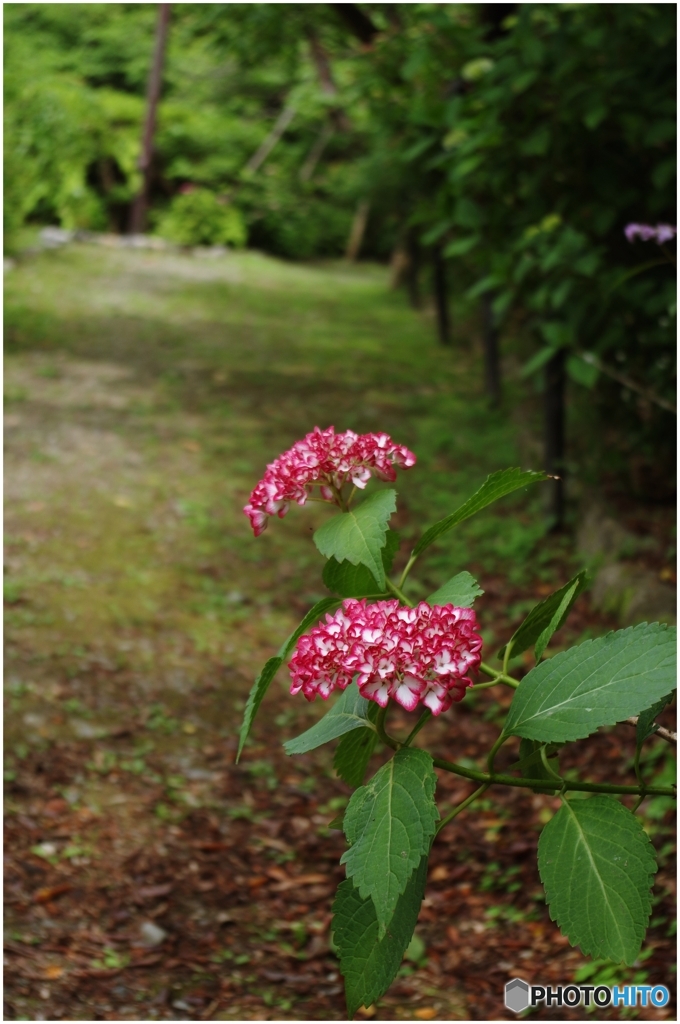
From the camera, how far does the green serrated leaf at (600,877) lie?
1.05 m

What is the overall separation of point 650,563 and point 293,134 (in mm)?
13953

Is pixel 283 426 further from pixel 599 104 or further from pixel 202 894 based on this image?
pixel 202 894

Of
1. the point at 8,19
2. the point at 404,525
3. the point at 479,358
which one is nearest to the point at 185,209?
the point at 8,19

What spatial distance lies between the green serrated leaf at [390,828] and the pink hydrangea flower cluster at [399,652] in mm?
75

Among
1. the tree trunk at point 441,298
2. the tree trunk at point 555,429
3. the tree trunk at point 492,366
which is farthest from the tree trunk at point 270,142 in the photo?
the tree trunk at point 555,429

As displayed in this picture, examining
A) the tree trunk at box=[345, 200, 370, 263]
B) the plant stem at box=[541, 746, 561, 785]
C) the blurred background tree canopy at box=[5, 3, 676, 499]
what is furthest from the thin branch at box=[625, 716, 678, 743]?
the tree trunk at box=[345, 200, 370, 263]

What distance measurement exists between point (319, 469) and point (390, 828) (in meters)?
0.44

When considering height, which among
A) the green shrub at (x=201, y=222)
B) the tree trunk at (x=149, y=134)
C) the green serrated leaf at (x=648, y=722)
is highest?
the tree trunk at (x=149, y=134)

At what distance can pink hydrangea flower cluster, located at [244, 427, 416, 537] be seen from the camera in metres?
1.22

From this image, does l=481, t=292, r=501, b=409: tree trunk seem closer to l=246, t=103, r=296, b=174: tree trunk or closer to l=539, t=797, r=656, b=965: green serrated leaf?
l=539, t=797, r=656, b=965: green serrated leaf

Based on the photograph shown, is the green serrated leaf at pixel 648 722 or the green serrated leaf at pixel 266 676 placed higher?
the green serrated leaf at pixel 266 676

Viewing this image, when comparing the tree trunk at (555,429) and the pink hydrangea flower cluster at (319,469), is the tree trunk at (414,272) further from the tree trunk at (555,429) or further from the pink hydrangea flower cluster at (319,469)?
the pink hydrangea flower cluster at (319,469)

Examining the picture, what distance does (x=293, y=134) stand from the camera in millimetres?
16109

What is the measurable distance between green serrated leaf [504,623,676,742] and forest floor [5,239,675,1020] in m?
1.26
